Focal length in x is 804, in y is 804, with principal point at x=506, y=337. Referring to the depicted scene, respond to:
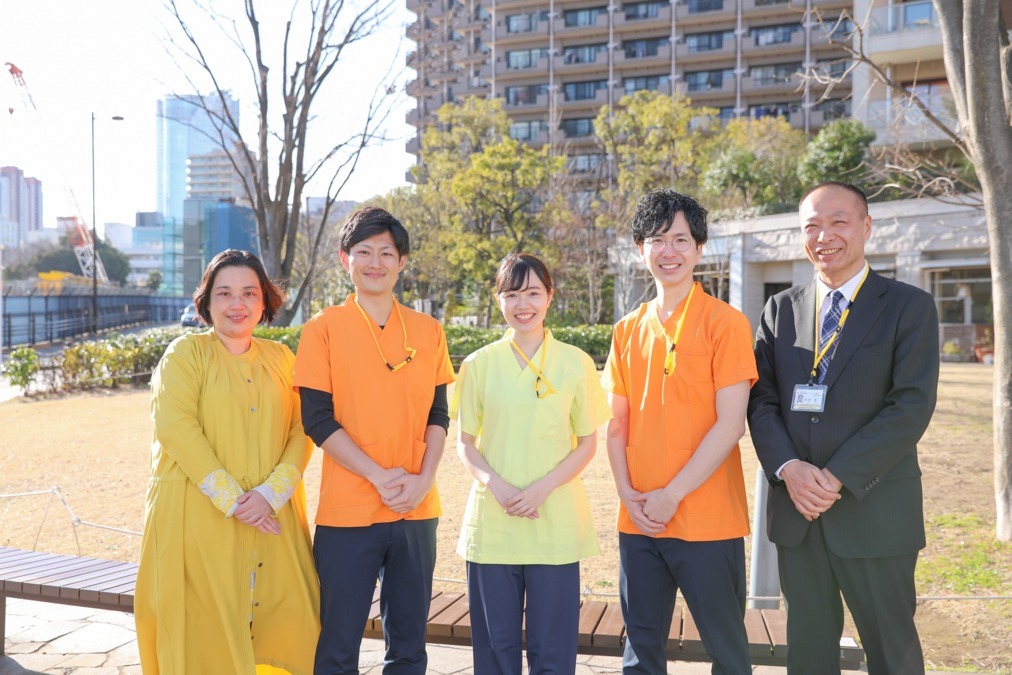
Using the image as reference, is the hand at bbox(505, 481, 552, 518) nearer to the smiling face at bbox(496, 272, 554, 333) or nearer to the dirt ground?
the smiling face at bbox(496, 272, 554, 333)

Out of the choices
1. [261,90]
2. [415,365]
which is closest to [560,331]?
[261,90]

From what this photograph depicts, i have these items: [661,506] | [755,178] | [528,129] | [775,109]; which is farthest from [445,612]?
[528,129]

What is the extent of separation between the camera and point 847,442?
8.56 ft

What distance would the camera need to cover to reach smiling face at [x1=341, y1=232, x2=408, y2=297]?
295 cm

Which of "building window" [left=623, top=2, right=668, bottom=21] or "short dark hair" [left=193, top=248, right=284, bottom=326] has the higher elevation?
"building window" [left=623, top=2, right=668, bottom=21]

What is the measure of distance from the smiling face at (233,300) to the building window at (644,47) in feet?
144

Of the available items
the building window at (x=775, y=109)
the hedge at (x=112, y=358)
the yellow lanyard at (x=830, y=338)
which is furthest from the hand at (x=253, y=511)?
the building window at (x=775, y=109)

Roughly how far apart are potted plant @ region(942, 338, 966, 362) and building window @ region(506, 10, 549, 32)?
105 feet

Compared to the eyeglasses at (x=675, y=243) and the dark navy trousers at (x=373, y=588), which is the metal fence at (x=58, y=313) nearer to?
the dark navy trousers at (x=373, y=588)

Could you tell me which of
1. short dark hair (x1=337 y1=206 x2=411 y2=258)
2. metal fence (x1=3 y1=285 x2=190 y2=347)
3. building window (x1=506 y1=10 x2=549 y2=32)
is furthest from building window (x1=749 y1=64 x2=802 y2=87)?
short dark hair (x1=337 y1=206 x2=411 y2=258)

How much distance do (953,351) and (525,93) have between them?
31.1 meters

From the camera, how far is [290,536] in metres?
2.96

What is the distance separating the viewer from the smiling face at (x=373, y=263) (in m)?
2.95

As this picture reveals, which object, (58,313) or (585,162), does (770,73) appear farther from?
(58,313)
